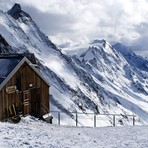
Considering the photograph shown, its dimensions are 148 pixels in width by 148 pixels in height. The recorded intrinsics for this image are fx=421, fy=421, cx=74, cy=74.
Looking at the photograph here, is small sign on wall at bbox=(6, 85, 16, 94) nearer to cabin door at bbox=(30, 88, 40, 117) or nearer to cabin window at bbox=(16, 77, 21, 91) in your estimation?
cabin window at bbox=(16, 77, 21, 91)

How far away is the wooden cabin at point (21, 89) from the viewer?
122ft

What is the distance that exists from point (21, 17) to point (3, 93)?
133431 millimetres

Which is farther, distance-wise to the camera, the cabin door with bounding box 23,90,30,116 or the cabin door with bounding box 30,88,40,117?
the cabin door with bounding box 30,88,40,117

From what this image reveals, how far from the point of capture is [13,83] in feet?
126

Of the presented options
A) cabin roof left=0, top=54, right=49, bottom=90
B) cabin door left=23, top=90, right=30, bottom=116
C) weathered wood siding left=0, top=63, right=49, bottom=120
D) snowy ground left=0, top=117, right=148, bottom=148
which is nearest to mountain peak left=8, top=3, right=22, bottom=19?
weathered wood siding left=0, top=63, right=49, bottom=120

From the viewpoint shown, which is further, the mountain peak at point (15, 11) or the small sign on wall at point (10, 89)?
the mountain peak at point (15, 11)

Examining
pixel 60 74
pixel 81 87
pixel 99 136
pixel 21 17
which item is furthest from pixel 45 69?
pixel 99 136

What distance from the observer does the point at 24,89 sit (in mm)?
40438

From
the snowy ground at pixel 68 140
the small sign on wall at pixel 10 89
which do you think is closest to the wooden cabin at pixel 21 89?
the small sign on wall at pixel 10 89

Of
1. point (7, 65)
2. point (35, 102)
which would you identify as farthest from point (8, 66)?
point (35, 102)

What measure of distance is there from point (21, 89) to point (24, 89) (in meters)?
0.58

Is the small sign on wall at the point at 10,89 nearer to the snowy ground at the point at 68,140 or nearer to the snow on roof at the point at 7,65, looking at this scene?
the snow on roof at the point at 7,65

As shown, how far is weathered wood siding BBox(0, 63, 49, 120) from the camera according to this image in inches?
1463

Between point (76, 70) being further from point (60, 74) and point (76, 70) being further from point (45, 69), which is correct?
point (45, 69)
